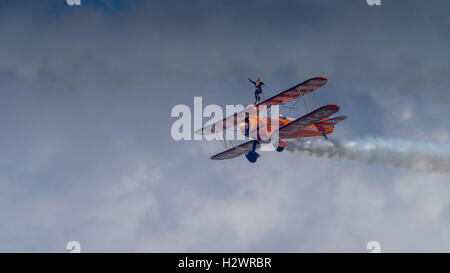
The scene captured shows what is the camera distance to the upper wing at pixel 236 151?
4779 centimetres

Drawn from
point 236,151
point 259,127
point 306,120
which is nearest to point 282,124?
point 259,127

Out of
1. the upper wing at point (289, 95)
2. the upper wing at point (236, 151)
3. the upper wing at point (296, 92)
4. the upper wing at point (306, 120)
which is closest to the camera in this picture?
the upper wing at point (306, 120)

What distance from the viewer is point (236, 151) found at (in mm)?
50375

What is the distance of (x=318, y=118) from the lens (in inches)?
1727

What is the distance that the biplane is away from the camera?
44503 mm

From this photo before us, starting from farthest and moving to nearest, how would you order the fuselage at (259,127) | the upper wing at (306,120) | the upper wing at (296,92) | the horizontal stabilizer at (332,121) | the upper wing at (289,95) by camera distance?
the fuselage at (259,127), the horizontal stabilizer at (332,121), the upper wing at (289,95), the upper wing at (296,92), the upper wing at (306,120)

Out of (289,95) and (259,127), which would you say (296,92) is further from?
(259,127)

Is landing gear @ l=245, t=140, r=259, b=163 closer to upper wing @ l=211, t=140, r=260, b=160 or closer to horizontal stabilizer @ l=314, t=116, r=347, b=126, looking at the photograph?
upper wing @ l=211, t=140, r=260, b=160

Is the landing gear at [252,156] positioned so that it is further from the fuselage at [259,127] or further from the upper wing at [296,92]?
the upper wing at [296,92]

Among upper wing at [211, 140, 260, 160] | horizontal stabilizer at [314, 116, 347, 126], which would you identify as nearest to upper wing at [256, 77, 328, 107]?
horizontal stabilizer at [314, 116, 347, 126]

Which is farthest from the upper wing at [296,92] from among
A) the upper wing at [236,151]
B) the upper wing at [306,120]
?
the upper wing at [236,151]

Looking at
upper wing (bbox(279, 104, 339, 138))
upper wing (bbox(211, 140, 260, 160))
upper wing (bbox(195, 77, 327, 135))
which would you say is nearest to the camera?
upper wing (bbox(279, 104, 339, 138))
